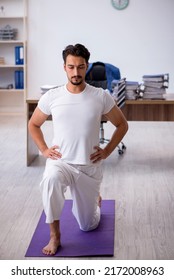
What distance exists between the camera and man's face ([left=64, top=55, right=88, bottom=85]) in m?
3.79

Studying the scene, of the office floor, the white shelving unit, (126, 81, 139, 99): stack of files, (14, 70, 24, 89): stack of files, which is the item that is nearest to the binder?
the white shelving unit

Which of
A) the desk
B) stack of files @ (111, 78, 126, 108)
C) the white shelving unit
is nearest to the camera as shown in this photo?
stack of files @ (111, 78, 126, 108)

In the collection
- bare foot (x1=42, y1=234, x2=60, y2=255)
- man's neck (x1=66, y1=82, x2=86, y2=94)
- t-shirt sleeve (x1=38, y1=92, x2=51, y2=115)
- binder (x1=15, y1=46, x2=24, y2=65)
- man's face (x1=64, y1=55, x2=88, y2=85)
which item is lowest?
bare foot (x1=42, y1=234, x2=60, y2=255)

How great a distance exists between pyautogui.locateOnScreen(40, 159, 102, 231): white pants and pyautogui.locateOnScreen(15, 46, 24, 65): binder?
530 cm

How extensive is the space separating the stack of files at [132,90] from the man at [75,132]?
1.99 m

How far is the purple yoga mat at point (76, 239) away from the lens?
3768 millimetres

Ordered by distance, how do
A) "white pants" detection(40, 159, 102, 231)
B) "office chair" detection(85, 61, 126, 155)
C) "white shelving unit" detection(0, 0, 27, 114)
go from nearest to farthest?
"white pants" detection(40, 159, 102, 231) < "office chair" detection(85, 61, 126, 155) < "white shelving unit" detection(0, 0, 27, 114)

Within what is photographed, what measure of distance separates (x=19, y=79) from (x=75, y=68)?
18.4 feet

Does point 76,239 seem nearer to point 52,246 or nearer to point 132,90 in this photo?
point 52,246

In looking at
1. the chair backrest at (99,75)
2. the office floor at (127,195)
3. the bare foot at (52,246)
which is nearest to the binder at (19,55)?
the office floor at (127,195)

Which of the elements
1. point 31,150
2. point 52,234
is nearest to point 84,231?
point 52,234

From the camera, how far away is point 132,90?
19.7ft

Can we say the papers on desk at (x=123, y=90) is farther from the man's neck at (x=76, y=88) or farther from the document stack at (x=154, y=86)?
the man's neck at (x=76, y=88)

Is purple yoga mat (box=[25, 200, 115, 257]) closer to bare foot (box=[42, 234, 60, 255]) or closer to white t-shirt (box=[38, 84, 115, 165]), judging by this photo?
bare foot (box=[42, 234, 60, 255])
